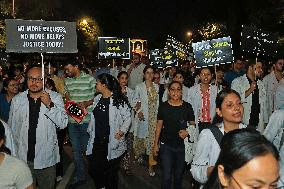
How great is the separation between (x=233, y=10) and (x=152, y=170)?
111 feet

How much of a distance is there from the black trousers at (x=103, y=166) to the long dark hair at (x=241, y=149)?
5151mm

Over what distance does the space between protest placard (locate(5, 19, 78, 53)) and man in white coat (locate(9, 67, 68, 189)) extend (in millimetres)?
1573

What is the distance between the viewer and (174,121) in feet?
25.8

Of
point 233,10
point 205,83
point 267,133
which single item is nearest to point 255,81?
point 205,83

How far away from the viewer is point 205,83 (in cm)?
933

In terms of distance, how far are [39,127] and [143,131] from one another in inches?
181

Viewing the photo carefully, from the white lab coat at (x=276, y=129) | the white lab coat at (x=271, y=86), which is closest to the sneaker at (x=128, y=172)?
the white lab coat at (x=271, y=86)

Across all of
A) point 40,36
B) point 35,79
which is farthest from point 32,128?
point 40,36

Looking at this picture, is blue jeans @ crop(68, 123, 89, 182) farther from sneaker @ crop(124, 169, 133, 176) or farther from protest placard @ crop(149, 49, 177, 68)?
protest placard @ crop(149, 49, 177, 68)

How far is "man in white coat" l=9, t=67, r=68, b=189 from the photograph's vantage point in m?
6.63

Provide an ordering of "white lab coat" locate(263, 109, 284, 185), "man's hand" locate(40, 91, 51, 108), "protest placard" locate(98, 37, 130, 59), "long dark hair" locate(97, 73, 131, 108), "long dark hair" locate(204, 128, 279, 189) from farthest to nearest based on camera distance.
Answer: "protest placard" locate(98, 37, 130, 59) → "long dark hair" locate(97, 73, 131, 108) → "man's hand" locate(40, 91, 51, 108) → "white lab coat" locate(263, 109, 284, 185) → "long dark hair" locate(204, 128, 279, 189)

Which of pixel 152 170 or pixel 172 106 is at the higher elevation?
pixel 172 106

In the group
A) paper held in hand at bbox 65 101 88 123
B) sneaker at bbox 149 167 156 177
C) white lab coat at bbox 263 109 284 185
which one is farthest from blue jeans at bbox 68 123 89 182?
white lab coat at bbox 263 109 284 185

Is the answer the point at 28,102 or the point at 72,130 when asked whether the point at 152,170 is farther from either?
the point at 28,102
